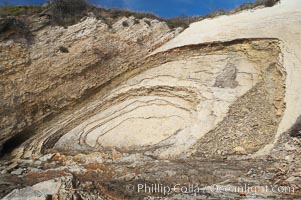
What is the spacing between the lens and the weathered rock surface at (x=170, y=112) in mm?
6781

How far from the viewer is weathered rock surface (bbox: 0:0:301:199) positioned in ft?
22.2

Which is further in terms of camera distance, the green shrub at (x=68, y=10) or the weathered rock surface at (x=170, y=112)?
the green shrub at (x=68, y=10)

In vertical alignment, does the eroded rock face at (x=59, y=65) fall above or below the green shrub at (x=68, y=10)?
below

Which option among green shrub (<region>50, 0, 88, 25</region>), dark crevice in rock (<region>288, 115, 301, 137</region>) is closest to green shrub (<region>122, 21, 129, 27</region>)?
green shrub (<region>50, 0, 88, 25</region>)

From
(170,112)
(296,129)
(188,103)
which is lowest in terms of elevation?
(296,129)

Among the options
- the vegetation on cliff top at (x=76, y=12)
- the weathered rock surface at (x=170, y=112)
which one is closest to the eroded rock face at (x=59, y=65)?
the weathered rock surface at (x=170, y=112)

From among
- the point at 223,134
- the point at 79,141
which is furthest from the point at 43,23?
the point at 223,134

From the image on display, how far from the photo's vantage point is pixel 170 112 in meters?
9.61

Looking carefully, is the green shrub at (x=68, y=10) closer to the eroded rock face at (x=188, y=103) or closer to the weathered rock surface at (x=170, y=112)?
the weathered rock surface at (x=170, y=112)

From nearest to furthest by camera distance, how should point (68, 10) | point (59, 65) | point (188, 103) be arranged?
point (188, 103)
point (59, 65)
point (68, 10)

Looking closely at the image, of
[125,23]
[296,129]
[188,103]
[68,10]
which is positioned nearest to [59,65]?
[68,10]

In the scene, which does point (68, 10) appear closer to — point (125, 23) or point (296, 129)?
point (125, 23)

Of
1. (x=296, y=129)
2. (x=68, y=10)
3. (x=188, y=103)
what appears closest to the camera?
(x=296, y=129)

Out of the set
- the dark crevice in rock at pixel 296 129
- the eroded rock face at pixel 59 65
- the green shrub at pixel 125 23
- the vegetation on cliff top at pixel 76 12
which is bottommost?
the dark crevice in rock at pixel 296 129
